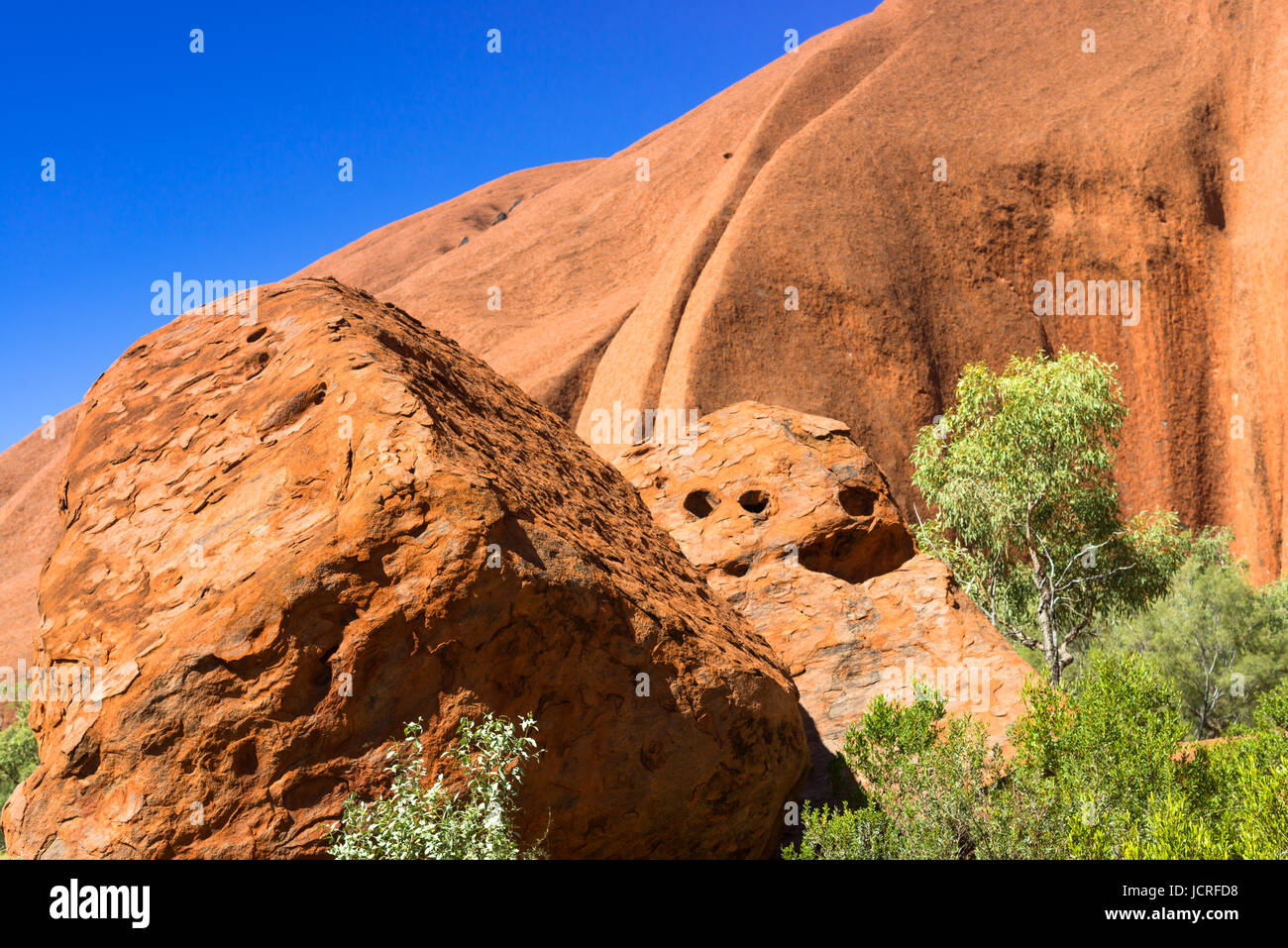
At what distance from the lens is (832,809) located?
672 centimetres

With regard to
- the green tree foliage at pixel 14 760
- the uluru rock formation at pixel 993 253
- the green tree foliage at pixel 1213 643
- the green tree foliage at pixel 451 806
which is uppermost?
the uluru rock formation at pixel 993 253

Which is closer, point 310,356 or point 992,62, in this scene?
point 310,356

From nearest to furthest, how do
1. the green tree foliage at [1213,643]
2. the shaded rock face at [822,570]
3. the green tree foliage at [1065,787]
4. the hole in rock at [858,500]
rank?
the green tree foliage at [1065,787]
the shaded rock face at [822,570]
the hole in rock at [858,500]
the green tree foliage at [1213,643]

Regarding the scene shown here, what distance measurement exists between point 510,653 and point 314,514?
4.77ft

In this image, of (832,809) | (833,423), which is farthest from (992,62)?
(832,809)

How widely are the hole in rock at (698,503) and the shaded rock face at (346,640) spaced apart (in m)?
3.58

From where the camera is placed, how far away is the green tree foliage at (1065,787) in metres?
5.41

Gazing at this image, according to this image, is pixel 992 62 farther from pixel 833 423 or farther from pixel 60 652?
pixel 60 652

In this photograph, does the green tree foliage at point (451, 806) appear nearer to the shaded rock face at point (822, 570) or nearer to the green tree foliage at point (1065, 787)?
the green tree foliage at point (1065, 787)

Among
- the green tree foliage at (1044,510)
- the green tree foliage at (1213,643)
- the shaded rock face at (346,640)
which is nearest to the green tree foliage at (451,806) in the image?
the shaded rock face at (346,640)

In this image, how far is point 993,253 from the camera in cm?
3469

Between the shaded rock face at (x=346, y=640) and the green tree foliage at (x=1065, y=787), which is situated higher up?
the shaded rock face at (x=346, y=640)

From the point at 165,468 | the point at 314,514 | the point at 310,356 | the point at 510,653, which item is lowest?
the point at 510,653
